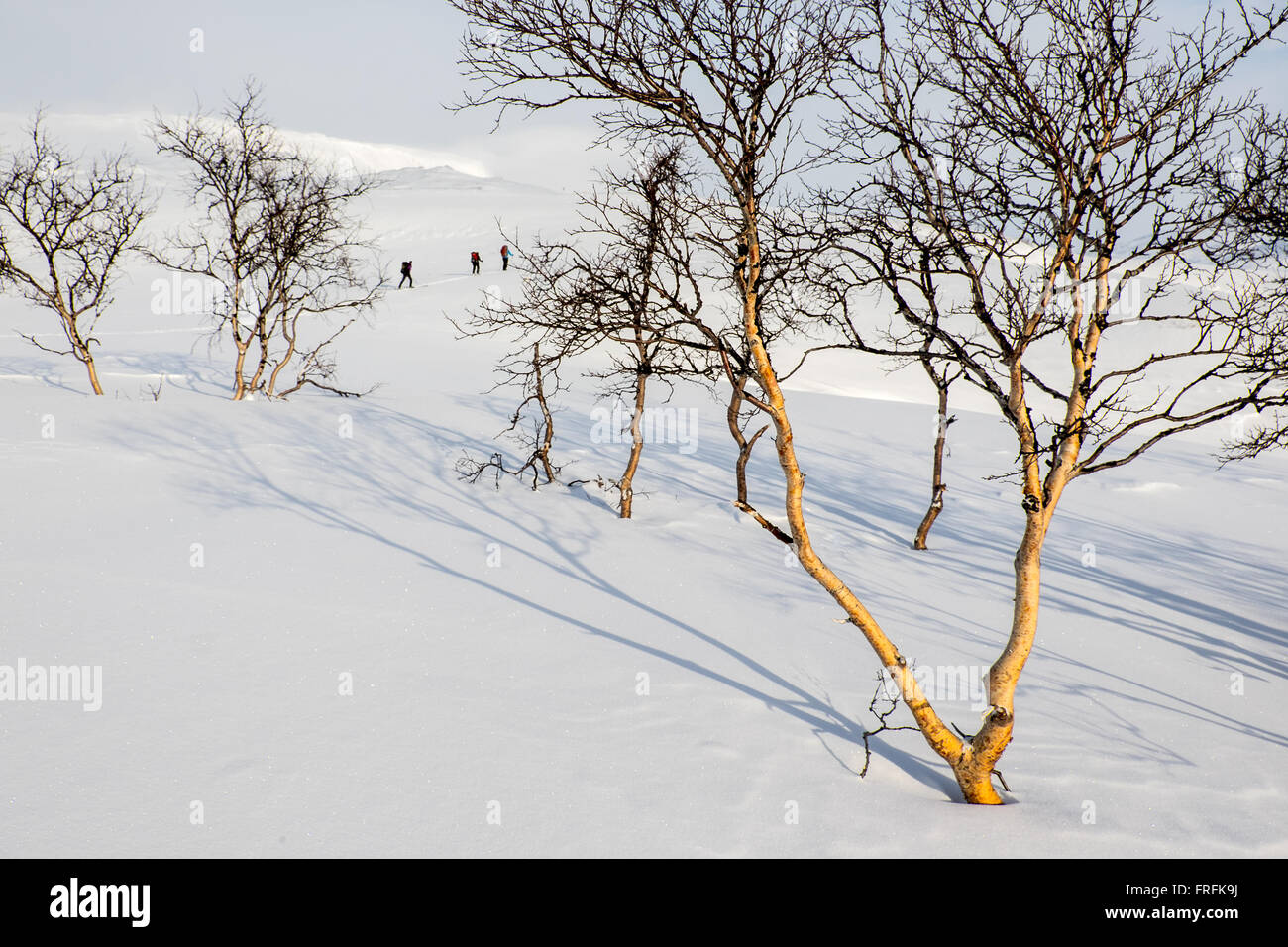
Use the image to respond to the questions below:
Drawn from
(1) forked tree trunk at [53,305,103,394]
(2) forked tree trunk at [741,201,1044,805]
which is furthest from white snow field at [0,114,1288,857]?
(1) forked tree trunk at [53,305,103,394]

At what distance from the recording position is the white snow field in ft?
17.1

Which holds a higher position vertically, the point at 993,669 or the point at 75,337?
the point at 75,337

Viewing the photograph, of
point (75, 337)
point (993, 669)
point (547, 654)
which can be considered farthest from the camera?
point (75, 337)

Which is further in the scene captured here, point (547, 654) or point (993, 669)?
point (547, 654)

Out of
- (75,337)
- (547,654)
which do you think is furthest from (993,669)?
(75,337)

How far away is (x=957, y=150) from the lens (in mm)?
5867

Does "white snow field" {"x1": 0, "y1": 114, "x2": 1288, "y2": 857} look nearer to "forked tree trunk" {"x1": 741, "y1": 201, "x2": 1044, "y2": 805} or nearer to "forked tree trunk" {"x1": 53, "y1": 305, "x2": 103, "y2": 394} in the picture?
"forked tree trunk" {"x1": 741, "y1": 201, "x2": 1044, "y2": 805}

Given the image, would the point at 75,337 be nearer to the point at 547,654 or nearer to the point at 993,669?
the point at 547,654

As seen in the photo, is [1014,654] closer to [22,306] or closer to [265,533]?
[265,533]

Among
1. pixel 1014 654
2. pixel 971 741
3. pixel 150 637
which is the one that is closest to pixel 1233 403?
pixel 1014 654

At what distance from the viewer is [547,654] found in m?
7.97

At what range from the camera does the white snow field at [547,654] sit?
5219 mm

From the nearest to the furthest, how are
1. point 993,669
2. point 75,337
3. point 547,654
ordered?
point 993,669
point 547,654
point 75,337

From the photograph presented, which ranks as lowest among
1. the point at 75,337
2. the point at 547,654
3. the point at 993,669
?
the point at 547,654
